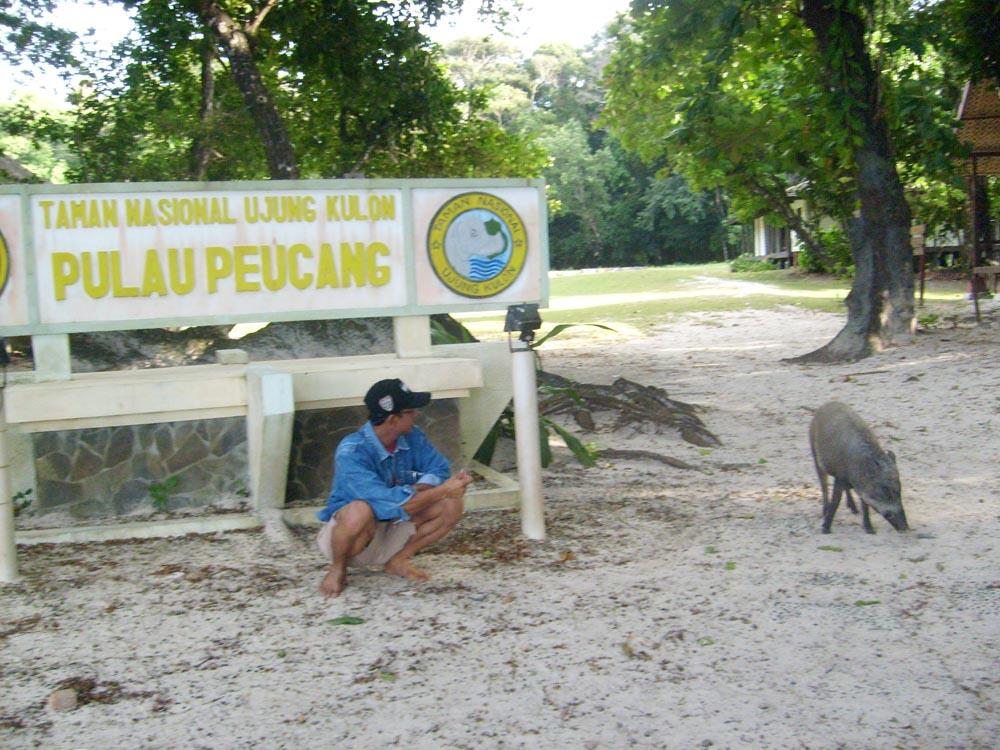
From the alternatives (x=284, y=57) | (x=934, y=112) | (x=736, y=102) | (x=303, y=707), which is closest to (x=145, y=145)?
(x=284, y=57)

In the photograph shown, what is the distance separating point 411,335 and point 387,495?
2106mm

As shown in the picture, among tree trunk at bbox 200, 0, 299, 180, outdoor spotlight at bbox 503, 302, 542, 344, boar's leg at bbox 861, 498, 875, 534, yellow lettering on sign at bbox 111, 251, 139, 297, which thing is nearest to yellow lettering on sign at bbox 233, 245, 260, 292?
yellow lettering on sign at bbox 111, 251, 139, 297

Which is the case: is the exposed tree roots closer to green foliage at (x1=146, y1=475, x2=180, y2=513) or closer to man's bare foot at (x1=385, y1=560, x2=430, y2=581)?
green foliage at (x1=146, y1=475, x2=180, y2=513)

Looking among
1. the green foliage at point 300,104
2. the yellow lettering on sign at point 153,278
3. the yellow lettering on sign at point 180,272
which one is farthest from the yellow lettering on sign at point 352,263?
the green foliage at point 300,104

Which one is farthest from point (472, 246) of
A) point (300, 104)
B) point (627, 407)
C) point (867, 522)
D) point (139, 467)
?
point (300, 104)

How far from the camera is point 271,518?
6.72 m

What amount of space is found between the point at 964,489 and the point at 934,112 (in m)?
8.41

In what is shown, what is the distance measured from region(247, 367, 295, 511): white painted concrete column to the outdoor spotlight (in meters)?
1.38

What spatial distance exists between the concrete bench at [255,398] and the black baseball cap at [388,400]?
1118mm

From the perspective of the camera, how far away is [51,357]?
6.73 m

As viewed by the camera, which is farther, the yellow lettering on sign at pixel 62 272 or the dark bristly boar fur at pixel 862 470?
the yellow lettering on sign at pixel 62 272

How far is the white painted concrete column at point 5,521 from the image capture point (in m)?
5.63

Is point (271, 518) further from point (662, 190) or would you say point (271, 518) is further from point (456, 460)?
point (662, 190)

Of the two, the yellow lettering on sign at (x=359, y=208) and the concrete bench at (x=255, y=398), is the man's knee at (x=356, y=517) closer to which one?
the concrete bench at (x=255, y=398)
